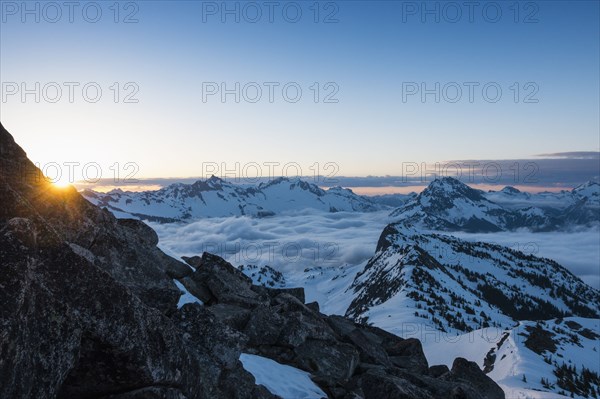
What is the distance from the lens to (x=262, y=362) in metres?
20.2

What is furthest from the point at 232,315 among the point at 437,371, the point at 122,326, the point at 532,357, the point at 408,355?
the point at 532,357

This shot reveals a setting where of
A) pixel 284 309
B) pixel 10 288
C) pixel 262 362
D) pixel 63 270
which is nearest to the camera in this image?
pixel 10 288

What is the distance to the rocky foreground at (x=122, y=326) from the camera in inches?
309

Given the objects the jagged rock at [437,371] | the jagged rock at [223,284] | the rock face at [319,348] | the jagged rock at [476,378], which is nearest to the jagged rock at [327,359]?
the rock face at [319,348]

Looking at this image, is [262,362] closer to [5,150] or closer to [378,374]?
[378,374]

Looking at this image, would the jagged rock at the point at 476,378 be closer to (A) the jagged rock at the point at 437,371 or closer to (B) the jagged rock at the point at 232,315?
(A) the jagged rock at the point at 437,371

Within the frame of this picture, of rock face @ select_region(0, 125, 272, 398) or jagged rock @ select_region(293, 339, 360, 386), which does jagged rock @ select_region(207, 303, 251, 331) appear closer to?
jagged rock @ select_region(293, 339, 360, 386)

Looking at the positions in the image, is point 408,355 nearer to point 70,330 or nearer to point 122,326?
point 122,326

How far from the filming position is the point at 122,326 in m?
9.41

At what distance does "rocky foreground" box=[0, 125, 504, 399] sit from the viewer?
25.8ft

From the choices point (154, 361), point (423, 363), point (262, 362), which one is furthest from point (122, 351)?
point (423, 363)

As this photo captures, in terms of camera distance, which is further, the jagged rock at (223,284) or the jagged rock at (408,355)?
the jagged rock at (408,355)

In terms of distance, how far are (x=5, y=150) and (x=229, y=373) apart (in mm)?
11136

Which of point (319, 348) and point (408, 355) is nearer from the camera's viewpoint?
point (319, 348)
